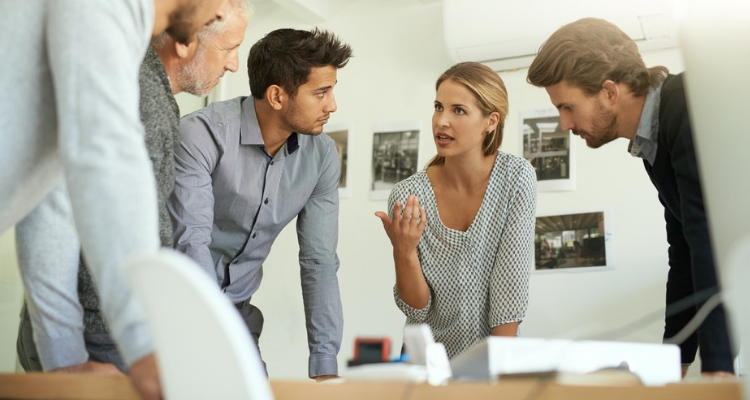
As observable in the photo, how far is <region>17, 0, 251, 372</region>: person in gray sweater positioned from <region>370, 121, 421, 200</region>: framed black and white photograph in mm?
1324

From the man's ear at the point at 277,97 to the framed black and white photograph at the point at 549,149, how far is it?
105cm

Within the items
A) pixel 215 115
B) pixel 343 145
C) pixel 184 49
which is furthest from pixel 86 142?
pixel 343 145

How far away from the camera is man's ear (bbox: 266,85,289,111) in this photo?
1.96m

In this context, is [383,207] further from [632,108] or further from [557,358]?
[557,358]

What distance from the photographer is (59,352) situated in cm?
92

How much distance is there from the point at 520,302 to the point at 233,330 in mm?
1353

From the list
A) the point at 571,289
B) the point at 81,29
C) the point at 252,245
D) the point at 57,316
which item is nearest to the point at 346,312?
the point at 571,289

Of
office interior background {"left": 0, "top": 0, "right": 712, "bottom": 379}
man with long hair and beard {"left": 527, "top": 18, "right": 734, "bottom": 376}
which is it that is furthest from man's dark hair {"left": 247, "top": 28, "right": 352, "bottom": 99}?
office interior background {"left": 0, "top": 0, "right": 712, "bottom": 379}

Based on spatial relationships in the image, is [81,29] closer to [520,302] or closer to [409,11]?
[520,302]

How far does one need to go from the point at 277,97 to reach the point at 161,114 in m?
0.71

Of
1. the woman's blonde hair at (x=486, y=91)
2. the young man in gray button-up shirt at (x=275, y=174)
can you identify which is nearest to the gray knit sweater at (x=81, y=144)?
the young man in gray button-up shirt at (x=275, y=174)

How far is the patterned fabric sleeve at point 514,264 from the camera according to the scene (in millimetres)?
1739

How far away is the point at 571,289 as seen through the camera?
8.17 feet

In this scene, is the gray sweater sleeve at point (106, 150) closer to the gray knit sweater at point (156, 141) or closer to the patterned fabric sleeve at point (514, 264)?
the gray knit sweater at point (156, 141)
